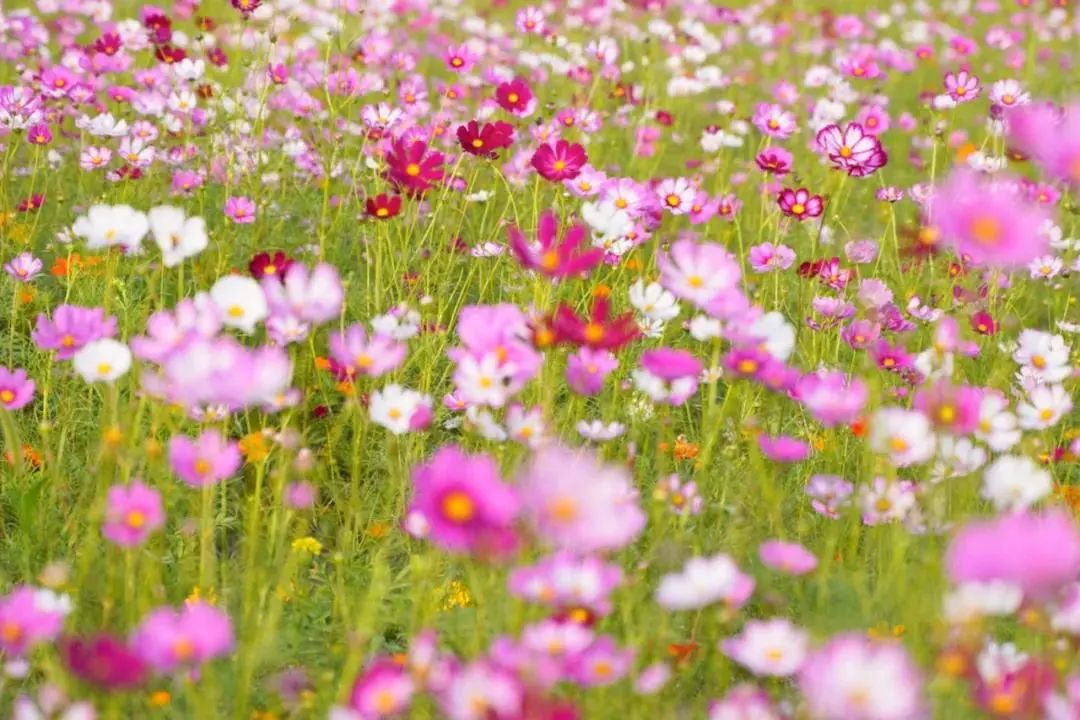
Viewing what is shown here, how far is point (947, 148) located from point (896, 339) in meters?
1.90

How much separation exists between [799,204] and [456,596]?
3.42 ft

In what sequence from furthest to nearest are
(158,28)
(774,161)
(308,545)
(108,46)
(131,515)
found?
(108,46)
(158,28)
(774,161)
(308,545)
(131,515)

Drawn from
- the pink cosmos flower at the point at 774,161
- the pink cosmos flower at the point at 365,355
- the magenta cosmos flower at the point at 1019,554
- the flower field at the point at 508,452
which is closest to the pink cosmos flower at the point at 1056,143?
the flower field at the point at 508,452

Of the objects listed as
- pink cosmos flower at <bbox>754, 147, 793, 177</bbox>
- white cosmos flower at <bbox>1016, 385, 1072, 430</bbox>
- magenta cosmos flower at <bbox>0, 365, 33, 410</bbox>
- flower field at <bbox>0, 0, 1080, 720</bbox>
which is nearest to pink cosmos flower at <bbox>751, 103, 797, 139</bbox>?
flower field at <bbox>0, 0, 1080, 720</bbox>

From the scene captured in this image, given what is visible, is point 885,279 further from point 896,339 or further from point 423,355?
point 423,355

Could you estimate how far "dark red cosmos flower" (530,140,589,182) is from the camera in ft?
6.66

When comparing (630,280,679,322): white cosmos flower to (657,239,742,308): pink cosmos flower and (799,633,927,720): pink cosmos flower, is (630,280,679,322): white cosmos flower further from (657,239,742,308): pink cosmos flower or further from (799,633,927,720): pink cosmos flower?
(799,633,927,720): pink cosmos flower

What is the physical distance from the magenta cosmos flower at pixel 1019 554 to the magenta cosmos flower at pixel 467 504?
37cm

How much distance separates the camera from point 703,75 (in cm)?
361

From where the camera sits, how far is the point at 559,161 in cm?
210

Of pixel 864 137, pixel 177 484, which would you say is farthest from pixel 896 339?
pixel 177 484

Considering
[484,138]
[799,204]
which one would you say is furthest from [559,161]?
[799,204]

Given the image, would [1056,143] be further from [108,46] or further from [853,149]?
[108,46]

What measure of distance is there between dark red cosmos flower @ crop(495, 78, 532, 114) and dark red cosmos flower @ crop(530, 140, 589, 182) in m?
0.24
